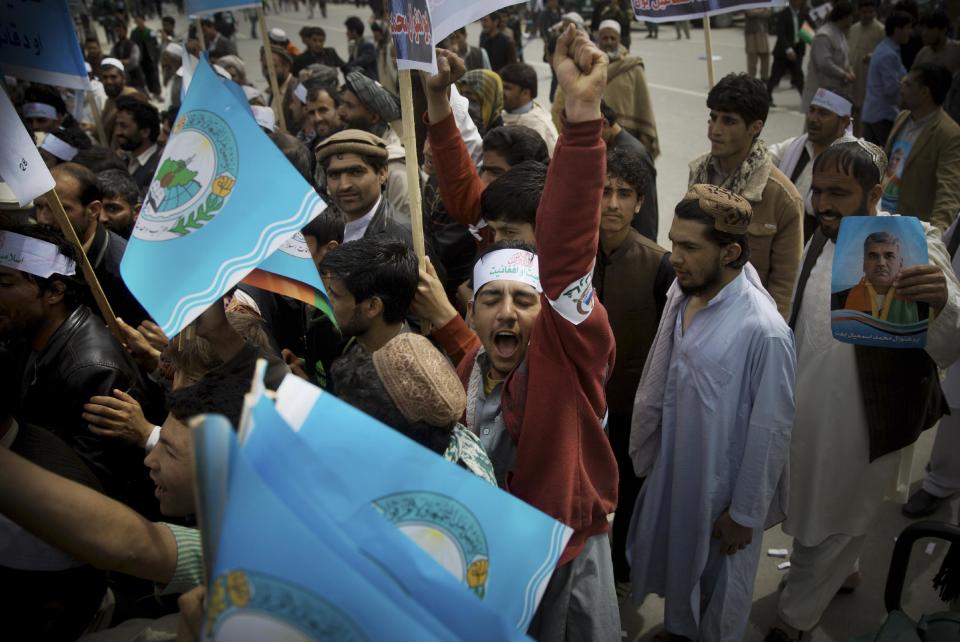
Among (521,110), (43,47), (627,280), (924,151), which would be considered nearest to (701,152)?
(521,110)

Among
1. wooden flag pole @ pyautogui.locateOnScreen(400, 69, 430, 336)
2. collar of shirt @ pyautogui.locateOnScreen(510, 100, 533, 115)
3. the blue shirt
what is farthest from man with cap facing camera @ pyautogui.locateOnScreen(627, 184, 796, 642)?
the blue shirt

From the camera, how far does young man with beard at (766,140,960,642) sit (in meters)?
2.84

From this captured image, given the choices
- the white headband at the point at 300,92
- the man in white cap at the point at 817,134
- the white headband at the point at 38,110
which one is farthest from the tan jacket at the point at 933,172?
the white headband at the point at 38,110

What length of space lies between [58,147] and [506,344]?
4611 millimetres

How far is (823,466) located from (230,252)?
91.8 inches

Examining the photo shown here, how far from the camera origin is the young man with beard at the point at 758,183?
3.72m

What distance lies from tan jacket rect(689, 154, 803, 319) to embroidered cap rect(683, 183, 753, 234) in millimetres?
1126

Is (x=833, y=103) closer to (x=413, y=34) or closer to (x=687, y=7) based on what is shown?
(x=687, y=7)

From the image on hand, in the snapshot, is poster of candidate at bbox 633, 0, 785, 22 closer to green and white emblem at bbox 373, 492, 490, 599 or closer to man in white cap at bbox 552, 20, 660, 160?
man in white cap at bbox 552, 20, 660, 160

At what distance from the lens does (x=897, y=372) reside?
111 inches

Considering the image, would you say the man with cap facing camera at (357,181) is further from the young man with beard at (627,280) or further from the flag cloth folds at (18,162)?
the flag cloth folds at (18,162)

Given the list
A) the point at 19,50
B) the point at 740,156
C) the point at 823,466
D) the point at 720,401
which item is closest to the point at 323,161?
the point at 19,50

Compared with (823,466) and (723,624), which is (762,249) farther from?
(723,624)

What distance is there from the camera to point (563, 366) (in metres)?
1.97
